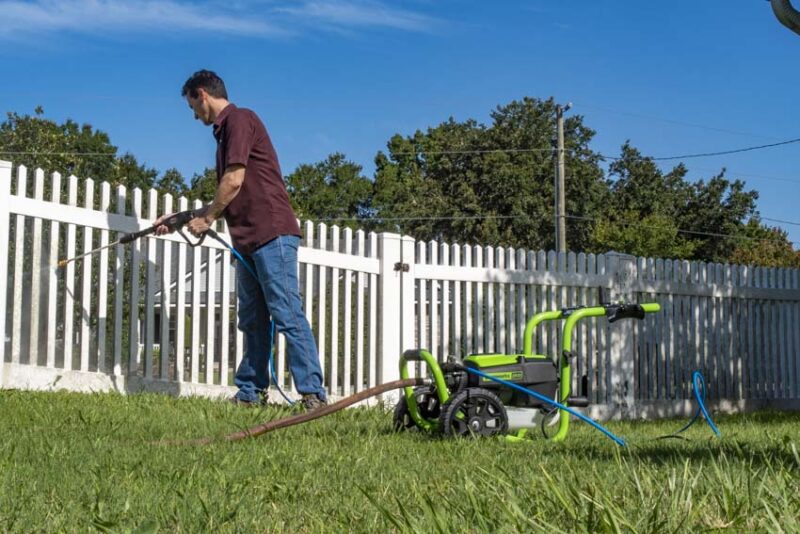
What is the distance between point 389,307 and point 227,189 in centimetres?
272

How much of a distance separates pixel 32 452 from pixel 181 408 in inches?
80.6

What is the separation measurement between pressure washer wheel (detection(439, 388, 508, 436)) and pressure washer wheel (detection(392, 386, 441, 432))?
32 cm

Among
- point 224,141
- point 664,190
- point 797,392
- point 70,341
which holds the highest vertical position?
point 664,190

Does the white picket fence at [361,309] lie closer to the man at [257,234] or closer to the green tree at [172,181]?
the man at [257,234]

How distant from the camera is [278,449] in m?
4.04

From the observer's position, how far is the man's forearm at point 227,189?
20.4 ft

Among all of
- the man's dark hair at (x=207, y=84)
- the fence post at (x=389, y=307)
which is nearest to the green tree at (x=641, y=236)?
the fence post at (x=389, y=307)

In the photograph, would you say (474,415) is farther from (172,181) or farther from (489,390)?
(172,181)

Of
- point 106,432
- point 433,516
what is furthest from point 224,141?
point 433,516

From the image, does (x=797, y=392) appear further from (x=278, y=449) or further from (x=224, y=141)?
(x=278, y=449)

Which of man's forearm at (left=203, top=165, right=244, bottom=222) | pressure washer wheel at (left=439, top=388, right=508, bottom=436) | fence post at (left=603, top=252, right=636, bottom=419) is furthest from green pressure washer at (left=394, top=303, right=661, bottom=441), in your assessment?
fence post at (left=603, top=252, right=636, bottom=419)

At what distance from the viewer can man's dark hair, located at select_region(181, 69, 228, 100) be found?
21.7 ft

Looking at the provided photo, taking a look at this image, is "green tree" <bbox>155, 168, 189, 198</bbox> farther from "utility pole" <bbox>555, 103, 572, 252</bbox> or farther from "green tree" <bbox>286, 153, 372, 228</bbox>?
"utility pole" <bbox>555, 103, 572, 252</bbox>

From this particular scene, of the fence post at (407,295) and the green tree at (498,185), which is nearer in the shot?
the fence post at (407,295)
